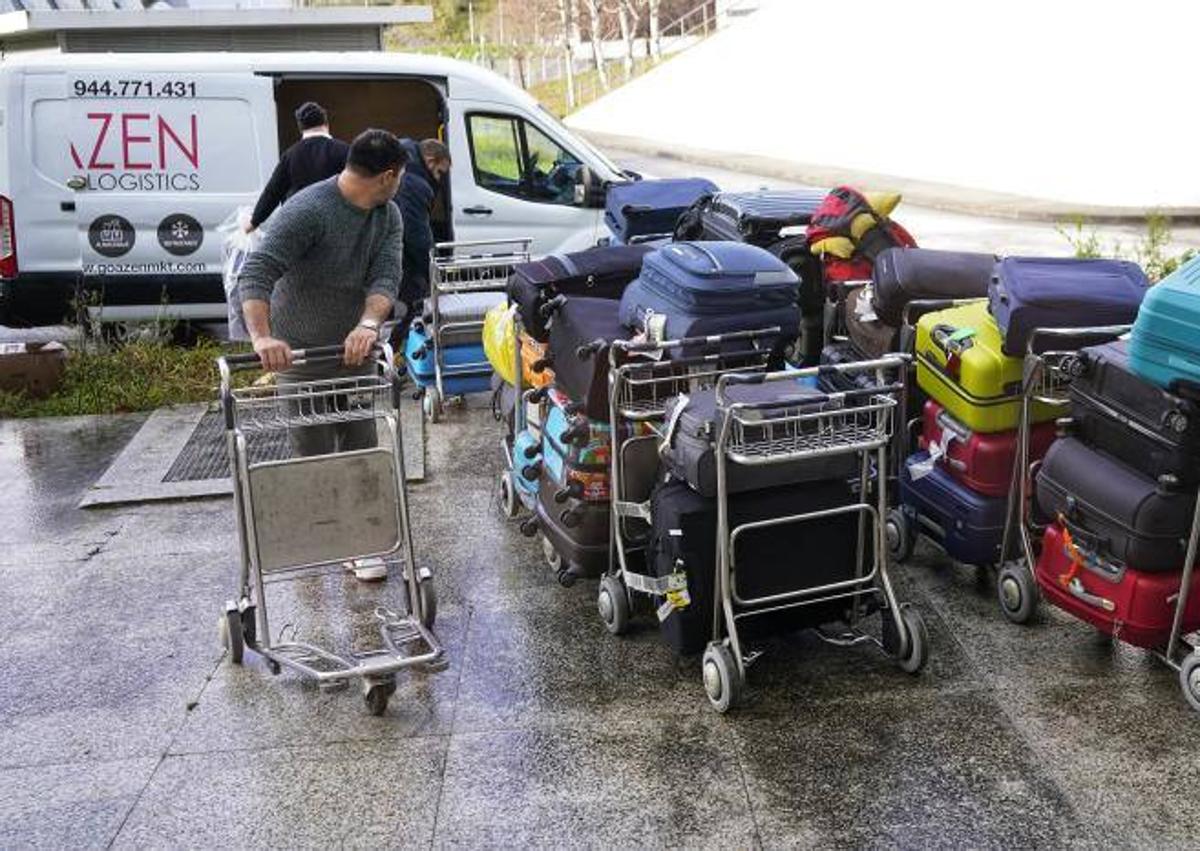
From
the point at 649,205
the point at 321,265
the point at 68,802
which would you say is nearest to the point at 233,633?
the point at 68,802

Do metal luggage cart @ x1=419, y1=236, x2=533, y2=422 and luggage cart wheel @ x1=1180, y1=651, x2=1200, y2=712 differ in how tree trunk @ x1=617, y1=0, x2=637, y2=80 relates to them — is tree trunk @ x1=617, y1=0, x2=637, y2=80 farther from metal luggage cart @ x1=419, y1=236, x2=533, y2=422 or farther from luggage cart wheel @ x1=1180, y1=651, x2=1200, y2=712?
luggage cart wheel @ x1=1180, y1=651, x2=1200, y2=712

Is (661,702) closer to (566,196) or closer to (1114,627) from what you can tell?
(1114,627)

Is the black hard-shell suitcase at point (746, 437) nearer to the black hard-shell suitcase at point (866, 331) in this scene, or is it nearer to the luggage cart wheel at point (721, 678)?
the luggage cart wheel at point (721, 678)

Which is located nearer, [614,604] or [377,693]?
[377,693]

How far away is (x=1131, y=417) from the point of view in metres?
4.68

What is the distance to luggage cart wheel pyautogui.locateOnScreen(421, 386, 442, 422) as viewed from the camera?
852cm

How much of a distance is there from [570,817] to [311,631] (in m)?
1.83

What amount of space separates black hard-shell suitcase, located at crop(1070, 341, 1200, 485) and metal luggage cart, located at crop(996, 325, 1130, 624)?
5.0 inches

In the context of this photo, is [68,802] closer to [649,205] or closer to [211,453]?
[211,453]

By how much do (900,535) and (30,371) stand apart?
628 cm

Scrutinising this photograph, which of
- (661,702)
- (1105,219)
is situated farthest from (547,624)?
(1105,219)

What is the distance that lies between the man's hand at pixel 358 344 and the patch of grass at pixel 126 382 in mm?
4363

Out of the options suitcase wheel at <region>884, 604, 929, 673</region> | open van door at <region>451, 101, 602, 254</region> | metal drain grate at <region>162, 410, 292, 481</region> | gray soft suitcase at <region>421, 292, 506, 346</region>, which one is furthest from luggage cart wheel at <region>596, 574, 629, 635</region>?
open van door at <region>451, 101, 602, 254</region>

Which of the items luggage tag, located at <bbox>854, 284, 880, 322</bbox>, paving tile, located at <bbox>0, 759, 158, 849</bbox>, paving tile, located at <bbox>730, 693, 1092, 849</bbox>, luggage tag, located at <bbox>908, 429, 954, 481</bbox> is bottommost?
paving tile, located at <bbox>0, 759, 158, 849</bbox>
